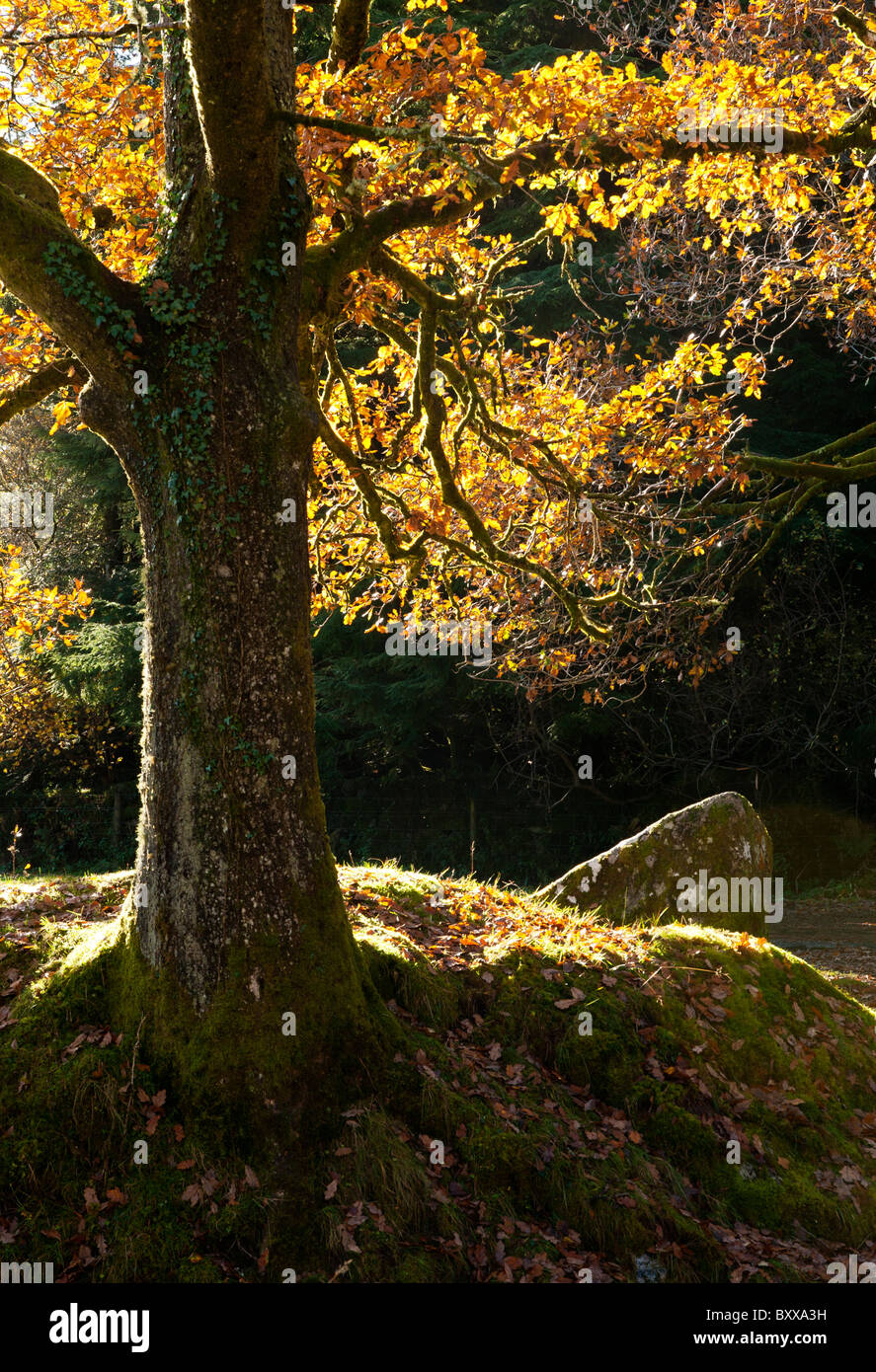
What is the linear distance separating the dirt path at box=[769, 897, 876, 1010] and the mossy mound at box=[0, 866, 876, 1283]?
15.2 ft

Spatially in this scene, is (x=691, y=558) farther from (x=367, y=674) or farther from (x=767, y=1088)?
(x=767, y=1088)

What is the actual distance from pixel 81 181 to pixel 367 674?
11204 millimetres

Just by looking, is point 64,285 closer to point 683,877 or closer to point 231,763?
point 231,763

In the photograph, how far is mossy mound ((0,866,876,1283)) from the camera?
4.51 meters

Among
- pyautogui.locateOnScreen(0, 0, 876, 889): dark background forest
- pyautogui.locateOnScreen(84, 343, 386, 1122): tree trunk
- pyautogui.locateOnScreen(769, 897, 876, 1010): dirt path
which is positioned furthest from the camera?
pyautogui.locateOnScreen(0, 0, 876, 889): dark background forest

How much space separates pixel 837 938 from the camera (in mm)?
14312

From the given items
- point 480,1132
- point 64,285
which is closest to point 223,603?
point 64,285

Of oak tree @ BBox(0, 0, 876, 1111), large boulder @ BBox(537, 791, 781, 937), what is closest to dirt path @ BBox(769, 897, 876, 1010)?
large boulder @ BBox(537, 791, 781, 937)

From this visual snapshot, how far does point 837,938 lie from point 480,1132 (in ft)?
35.3

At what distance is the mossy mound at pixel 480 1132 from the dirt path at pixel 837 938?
4.65m

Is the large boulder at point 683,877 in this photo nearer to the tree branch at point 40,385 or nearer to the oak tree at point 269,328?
the oak tree at point 269,328

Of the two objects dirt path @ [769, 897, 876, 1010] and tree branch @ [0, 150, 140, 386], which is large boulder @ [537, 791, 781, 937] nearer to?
dirt path @ [769, 897, 876, 1010]
